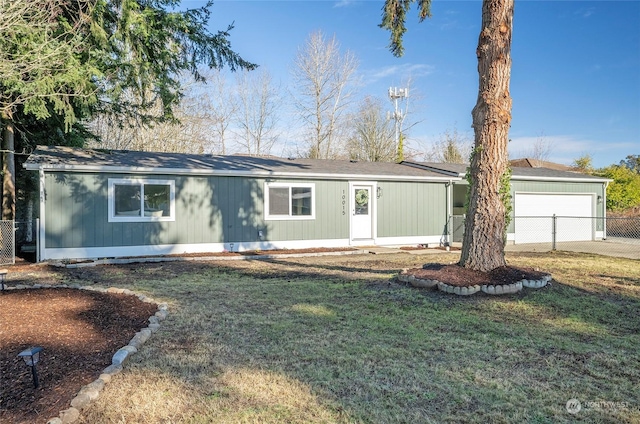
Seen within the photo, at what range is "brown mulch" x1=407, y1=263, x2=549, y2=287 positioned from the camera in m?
5.84

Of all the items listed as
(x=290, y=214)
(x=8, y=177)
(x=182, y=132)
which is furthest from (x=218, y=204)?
(x=182, y=132)

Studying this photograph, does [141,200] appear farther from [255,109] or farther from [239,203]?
[255,109]

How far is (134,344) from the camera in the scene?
11.8ft

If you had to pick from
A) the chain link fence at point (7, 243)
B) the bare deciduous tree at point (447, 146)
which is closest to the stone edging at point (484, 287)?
the chain link fence at point (7, 243)

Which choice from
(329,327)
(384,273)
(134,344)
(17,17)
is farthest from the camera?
(384,273)

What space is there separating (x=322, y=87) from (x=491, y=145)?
2041 cm

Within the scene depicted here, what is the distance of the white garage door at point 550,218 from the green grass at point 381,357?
8133 mm

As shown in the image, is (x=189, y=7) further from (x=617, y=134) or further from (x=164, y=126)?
(x=617, y=134)

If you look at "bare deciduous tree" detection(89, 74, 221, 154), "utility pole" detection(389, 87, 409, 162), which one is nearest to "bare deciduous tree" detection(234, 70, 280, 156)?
"bare deciduous tree" detection(89, 74, 221, 154)

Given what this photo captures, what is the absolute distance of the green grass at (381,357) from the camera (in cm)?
255

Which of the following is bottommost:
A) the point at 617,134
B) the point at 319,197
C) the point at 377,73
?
the point at 319,197

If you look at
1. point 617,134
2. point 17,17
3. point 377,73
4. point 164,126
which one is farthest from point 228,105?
point 617,134

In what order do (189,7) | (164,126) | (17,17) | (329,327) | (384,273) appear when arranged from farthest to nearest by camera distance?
1. (164,126)
2. (189,7)
3. (384,273)
4. (17,17)
5. (329,327)

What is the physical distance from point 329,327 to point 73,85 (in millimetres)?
7513
